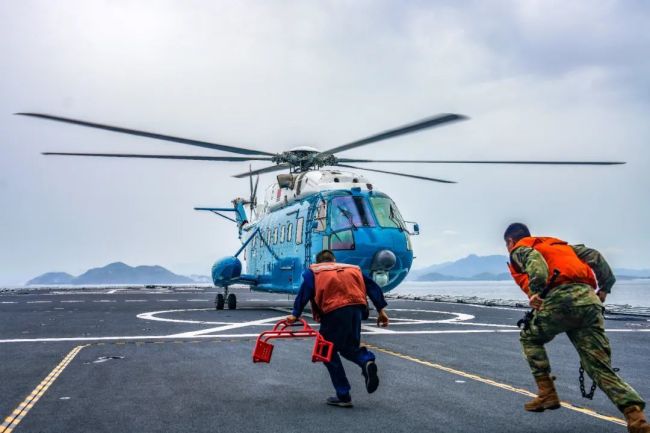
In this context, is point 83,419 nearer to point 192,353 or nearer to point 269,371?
point 269,371

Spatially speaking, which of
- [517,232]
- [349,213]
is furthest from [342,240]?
[517,232]

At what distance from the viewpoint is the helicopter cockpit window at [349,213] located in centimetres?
1902

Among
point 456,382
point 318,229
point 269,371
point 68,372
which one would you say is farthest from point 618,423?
point 318,229

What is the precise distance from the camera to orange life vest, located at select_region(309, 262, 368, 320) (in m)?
7.70

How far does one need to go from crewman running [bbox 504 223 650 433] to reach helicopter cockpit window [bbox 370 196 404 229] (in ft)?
40.8

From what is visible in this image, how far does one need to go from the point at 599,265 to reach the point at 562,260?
51 centimetres

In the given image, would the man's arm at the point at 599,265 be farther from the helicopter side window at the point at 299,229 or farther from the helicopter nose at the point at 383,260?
the helicopter side window at the point at 299,229

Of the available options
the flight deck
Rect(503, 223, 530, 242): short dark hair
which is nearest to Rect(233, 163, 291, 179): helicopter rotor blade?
the flight deck

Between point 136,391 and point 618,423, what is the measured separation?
225 inches

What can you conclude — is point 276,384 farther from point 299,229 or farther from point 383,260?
point 299,229

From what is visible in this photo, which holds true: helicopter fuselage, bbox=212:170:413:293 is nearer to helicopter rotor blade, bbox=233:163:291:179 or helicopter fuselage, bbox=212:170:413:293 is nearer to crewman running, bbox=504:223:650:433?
helicopter rotor blade, bbox=233:163:291:179

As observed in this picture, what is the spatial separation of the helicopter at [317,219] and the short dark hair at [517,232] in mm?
6927

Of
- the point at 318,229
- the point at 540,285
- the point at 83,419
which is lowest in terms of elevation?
the point at 83,419

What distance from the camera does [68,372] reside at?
10094mm
